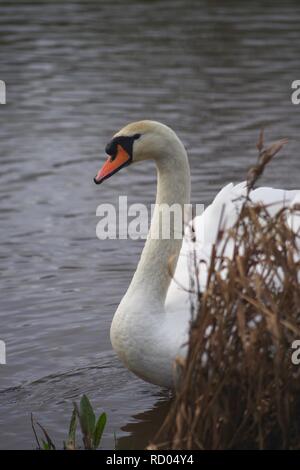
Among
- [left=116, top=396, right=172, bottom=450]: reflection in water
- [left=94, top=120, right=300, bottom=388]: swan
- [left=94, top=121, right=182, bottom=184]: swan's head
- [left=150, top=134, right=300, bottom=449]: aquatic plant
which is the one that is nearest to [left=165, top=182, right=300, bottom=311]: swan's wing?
Answer: [left=94, top=120, right=300, bottom=388]: swan

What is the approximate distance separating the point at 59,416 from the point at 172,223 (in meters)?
1.10

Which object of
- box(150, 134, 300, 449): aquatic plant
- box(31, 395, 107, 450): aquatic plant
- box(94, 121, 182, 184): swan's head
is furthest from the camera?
box(94, 121, 182, 184): swan's head

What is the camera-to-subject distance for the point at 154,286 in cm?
524

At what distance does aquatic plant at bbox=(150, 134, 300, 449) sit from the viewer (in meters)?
3.77

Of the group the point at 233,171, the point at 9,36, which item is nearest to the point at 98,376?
the point at 233,171

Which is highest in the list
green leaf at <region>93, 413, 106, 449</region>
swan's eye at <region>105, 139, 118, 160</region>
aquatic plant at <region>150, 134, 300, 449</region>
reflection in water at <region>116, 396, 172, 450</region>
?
swan's eye at <region>105, 139, 118, 160</region>

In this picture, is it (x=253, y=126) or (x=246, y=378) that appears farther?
(x=253, y=126)

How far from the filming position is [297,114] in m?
11.3

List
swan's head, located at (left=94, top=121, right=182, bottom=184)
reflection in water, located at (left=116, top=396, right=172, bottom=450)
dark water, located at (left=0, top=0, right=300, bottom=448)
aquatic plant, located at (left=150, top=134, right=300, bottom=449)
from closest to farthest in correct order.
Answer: aquatic plant, located at (left=150, top=134, right=300, bottom=449) → reflection in water, located at (left=116, top=396, right=172, bottom=450) → swan's head, located at (left=94, top=121, right=182, bottom=184) → dark water, located at (left=0, top=0, right=300, bottom=448)

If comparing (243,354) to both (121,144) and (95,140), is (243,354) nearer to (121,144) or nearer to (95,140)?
(121,144)

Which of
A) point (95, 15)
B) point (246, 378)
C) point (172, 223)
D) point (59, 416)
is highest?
point (95, 15)

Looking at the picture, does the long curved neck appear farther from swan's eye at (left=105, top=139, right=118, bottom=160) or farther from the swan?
swan's eye at (left=105, top=139, right=118, bottom=160)

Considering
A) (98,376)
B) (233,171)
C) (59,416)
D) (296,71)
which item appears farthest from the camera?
(296,71)
